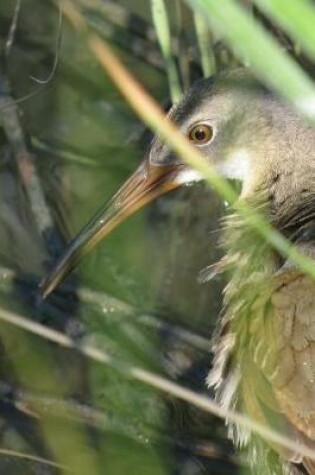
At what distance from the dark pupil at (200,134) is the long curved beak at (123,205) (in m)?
0.10

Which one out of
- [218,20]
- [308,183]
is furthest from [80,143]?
[218,20]

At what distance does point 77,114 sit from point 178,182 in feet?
5.00

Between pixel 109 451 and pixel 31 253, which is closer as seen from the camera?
pixel 109 451

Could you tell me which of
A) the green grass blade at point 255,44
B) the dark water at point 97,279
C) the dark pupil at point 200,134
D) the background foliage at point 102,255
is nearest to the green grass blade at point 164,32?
the background foliage at point 102,255

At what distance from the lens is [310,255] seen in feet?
9.57

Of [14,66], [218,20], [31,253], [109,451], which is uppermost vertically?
[218,20]

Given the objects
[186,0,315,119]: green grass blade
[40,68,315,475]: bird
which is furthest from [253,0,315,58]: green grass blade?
[40,68,315,475]: bird

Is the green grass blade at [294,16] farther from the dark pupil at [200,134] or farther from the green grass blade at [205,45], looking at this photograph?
the green grass blade at [205,45]

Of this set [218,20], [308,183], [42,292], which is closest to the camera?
[218,20]

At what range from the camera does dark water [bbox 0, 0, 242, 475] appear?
11.9 ft

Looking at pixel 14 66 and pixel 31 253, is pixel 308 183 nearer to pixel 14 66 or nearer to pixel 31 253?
pixel 31 253

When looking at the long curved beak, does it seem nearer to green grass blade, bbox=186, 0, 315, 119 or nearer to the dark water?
the dark water

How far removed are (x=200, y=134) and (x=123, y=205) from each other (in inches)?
11.3

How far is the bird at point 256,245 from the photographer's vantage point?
2855mm
